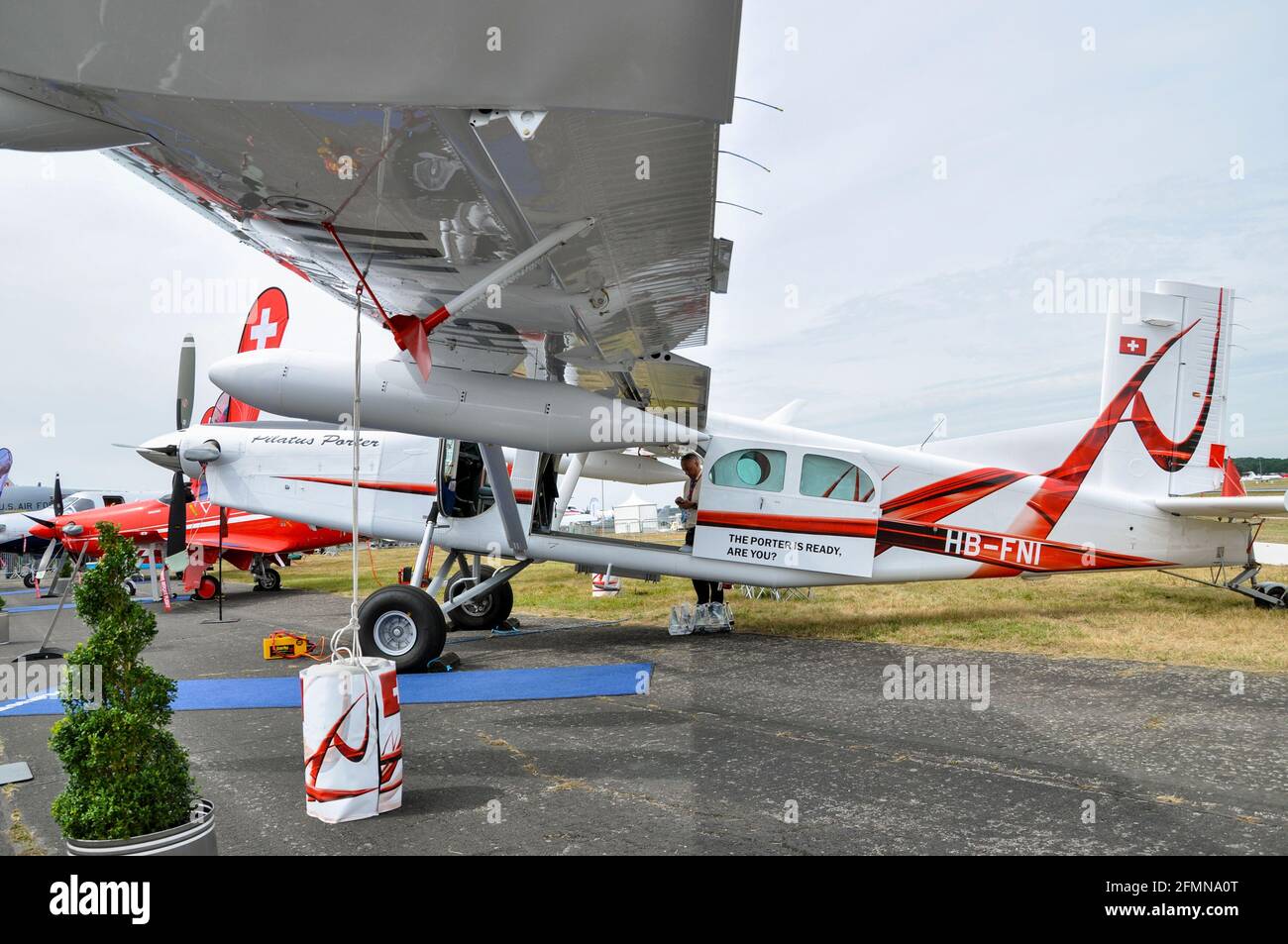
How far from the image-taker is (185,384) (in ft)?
34.5

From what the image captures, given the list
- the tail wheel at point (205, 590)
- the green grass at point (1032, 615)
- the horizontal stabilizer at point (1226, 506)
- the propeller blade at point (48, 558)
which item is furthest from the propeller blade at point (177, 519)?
the propeller blade at point (48, 558)

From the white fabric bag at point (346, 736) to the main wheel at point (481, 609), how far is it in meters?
6.81

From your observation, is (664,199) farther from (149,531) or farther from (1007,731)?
(149,531)

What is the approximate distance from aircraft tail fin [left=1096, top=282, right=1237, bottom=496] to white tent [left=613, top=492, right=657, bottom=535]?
590 cm

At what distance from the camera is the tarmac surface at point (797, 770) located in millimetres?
3529

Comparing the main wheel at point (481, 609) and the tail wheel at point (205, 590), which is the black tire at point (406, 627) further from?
the tail wheel at point (205, 590)

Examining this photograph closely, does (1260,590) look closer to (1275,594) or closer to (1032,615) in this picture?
(1275,594)

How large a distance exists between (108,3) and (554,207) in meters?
2.28

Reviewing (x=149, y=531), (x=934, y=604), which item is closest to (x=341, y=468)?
(x=934, y=604)

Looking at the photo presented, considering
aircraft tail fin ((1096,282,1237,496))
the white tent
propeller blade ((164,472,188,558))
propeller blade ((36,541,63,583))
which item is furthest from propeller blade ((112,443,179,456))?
propeller blade ((36,541,63,583))

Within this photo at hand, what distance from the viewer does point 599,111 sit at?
11.6 ft

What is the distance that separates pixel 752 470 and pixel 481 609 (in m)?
4.23

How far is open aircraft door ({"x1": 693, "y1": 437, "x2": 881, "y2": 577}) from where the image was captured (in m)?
9.06
